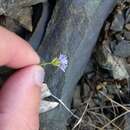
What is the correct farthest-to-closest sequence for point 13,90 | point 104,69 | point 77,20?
1. point 104,69
2. point 77,20
3. point 13,90

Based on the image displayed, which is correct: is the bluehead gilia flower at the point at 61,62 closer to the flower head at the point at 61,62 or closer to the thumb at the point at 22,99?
the flower head at the point at 61,62

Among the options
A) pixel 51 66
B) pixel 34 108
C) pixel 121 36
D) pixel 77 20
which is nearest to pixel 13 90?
pixel 34 108

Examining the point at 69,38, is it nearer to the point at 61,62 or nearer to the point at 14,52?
the point at 61,62

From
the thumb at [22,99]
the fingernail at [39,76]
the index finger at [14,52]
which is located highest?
the index finger at [14,52]

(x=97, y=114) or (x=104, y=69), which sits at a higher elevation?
(x=104, y=69)

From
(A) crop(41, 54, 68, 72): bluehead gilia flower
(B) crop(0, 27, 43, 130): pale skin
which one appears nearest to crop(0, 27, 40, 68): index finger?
(B) crop(0, 27, 43, 130): pale skin

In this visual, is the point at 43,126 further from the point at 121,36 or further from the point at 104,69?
the point at 121,36

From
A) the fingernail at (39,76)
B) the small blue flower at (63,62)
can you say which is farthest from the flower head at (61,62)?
the fingernail at (39,76)
